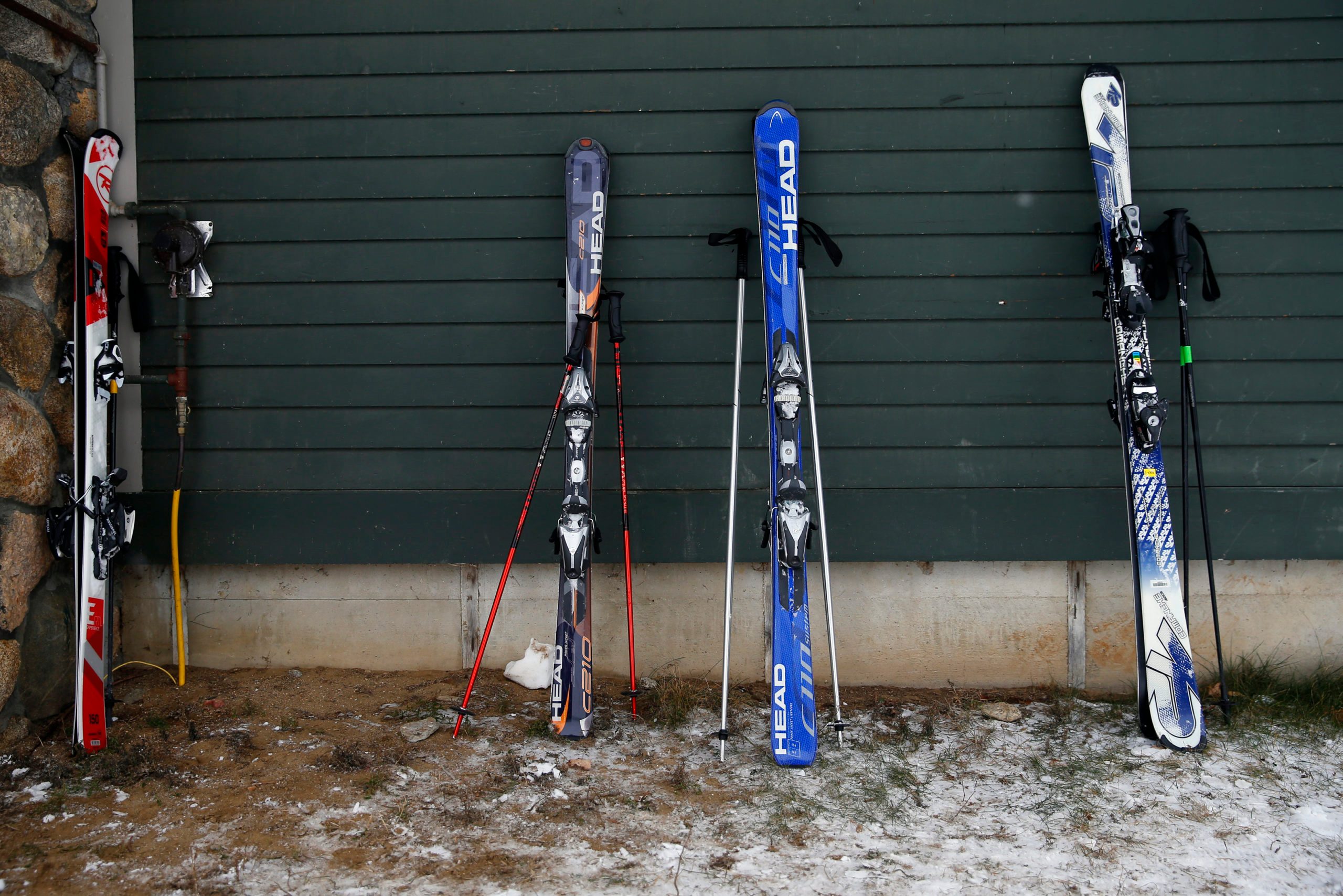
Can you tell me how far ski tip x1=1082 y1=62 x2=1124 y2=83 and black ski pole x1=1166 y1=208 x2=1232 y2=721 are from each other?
500mm

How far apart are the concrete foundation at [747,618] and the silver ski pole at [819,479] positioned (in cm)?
→ 34

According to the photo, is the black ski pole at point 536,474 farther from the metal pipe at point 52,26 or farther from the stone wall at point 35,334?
the metal pipe at point 52,26

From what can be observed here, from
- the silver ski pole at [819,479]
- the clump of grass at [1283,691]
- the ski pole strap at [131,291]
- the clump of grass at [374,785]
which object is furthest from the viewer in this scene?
the ski pole strap at [131,291]

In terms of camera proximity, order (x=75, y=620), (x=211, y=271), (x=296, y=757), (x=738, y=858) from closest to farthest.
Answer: (x=738, y=858)
(x=296, y=757)
(x=75, y=620)
(x=211, y=271)

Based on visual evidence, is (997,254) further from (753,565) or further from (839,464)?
(753,565)

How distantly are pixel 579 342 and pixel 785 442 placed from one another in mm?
743

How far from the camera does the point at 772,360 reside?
269cm

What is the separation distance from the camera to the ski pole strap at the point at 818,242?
2770 millimetres

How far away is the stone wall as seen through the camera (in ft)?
8.49

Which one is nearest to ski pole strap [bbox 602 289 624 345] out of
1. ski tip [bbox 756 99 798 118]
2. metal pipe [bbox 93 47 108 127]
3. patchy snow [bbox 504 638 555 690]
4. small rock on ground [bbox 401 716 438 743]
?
ski tip [bbox 756 99 798 118]

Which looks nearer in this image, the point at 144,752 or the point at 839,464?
the point at 144,752

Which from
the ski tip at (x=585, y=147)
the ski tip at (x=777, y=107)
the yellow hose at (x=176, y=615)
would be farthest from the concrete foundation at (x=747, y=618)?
the ski tip at (x=777, y=107)

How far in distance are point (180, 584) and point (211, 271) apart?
3.78ft

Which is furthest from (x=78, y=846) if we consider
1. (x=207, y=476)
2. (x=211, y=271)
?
(x=211, y=271)
